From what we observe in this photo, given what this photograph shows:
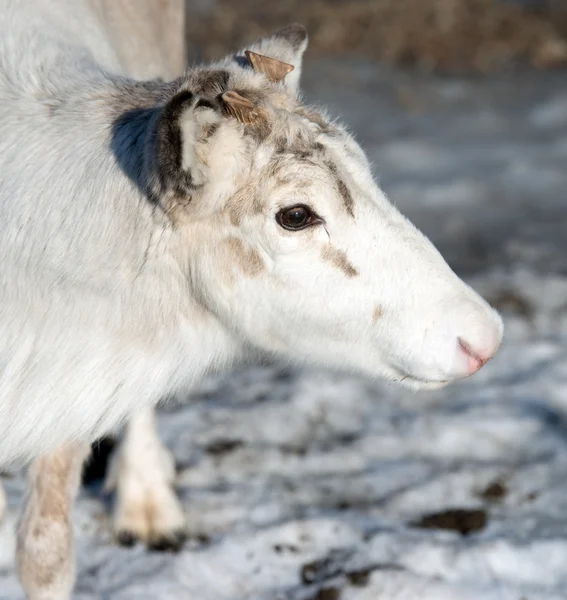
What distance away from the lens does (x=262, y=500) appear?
14.7ft

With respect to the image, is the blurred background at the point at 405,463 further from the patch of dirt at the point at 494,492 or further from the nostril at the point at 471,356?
the nostril at the point at 471,356

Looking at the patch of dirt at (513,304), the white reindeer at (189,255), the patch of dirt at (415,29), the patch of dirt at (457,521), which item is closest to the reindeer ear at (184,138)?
the white reindeer at (189,255)

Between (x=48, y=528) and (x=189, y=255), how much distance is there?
1229 mm

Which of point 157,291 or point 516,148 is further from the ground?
point 516,148

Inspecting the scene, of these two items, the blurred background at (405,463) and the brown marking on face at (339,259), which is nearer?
the brown marking on face at (339,259)

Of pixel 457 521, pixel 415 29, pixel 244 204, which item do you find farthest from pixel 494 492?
pixel 415 29

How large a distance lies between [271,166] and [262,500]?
199 cm

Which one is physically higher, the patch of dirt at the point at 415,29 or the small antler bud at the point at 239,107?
the patch of dirt at the point at 415,29

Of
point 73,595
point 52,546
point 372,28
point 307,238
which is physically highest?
point 372,28

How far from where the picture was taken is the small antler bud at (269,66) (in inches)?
121

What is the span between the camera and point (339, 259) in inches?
116

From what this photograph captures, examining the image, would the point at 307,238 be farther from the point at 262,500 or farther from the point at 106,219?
the point at 262,500

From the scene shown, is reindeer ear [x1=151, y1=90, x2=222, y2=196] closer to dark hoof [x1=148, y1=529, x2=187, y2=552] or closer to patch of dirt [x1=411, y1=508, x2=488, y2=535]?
dark hoof [x1=148, y1=529, x2=187, y2=552]

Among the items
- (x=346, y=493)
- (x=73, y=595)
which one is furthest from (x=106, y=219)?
(x=346, y=493)
